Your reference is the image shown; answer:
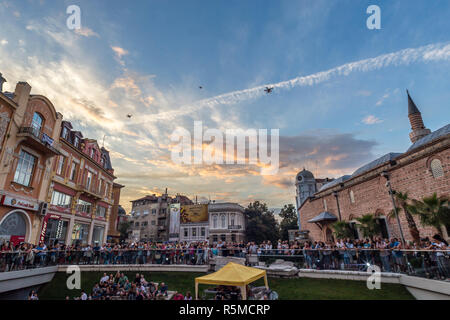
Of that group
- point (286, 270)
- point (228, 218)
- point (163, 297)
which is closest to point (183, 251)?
point (163, 297)

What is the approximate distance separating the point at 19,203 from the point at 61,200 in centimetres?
505

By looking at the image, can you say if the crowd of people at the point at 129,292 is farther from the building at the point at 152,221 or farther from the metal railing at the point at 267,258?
the building at the point at 152,221

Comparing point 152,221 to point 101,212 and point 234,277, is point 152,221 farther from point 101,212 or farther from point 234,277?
point 234,277

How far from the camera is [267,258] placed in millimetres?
15273

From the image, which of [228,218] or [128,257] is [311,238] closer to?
[228,218]

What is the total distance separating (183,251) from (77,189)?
547 inches

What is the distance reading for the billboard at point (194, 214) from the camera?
154 ft

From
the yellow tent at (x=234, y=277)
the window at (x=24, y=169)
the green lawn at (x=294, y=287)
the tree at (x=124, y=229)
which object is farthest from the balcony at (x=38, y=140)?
the tree at (x=124, y=229)

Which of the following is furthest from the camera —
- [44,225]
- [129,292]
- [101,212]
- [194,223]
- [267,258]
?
[194,223]

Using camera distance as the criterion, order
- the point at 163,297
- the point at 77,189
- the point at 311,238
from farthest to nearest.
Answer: the point at 311,238 < the point at 77,189 < the point at 163,297

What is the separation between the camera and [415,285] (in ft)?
33.1

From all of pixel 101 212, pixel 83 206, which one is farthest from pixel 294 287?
pixel 101 212

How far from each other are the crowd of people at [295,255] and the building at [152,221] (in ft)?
116

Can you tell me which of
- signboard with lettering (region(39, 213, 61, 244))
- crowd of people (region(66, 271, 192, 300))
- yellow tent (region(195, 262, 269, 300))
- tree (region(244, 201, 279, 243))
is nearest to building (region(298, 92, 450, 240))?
yellow tent (region(195, 262, 269, 300))
